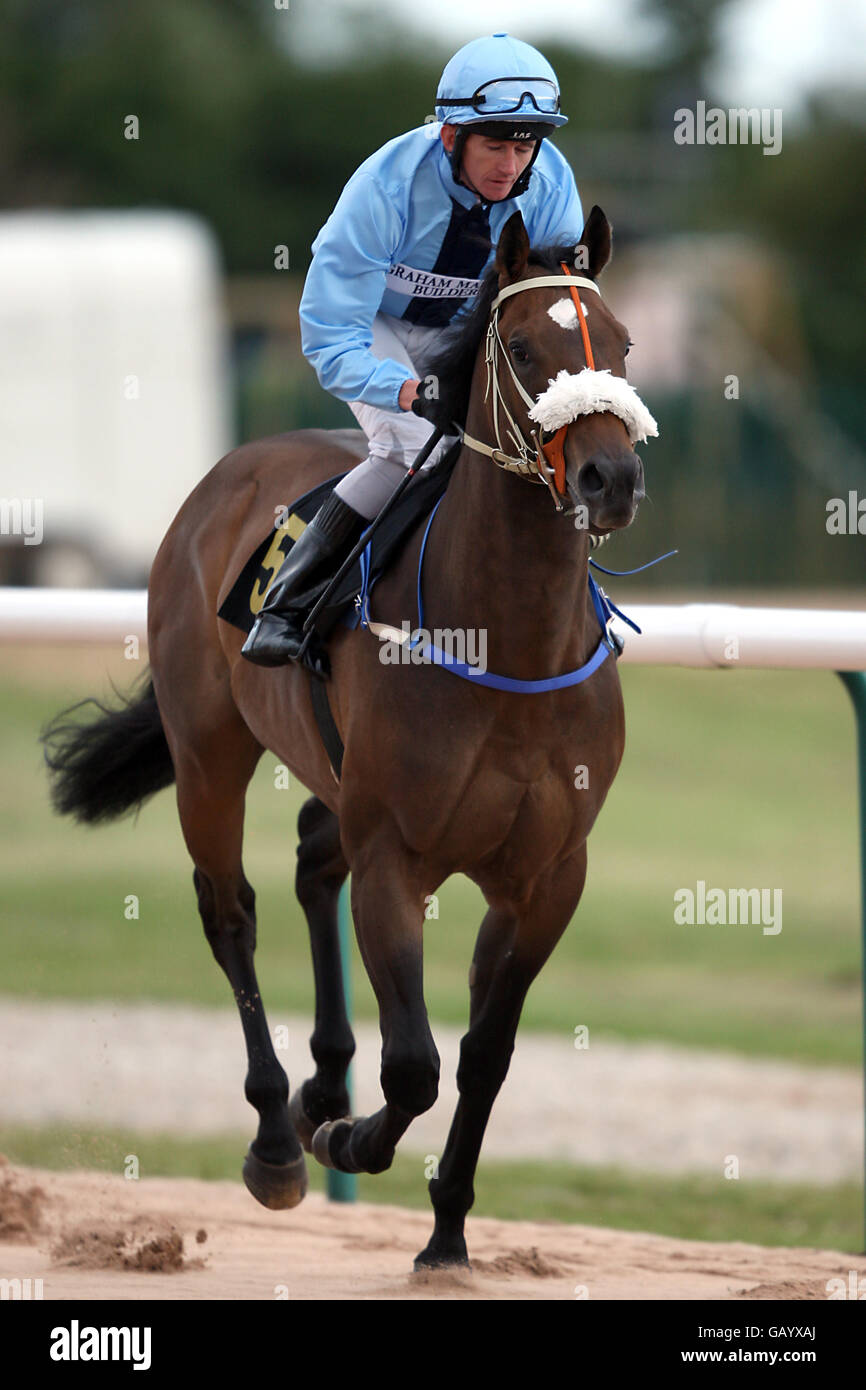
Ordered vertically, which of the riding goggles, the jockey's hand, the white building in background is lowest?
the jockey's hand

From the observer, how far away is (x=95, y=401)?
19703 millimetres

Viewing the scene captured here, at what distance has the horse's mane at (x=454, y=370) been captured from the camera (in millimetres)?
3871

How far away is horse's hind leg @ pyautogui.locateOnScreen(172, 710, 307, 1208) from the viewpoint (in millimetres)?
4781

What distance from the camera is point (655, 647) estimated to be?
4.84 m

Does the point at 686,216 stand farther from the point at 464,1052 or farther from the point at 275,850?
the point at 464,1052

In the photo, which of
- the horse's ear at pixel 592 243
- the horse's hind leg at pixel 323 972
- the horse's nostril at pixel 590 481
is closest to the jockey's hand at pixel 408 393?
the horse's ear at pixel 592 243

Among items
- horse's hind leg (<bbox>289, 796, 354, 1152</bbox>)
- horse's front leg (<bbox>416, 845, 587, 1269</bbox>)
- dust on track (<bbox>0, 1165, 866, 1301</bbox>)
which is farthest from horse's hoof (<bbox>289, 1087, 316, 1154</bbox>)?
horse's front leg (<bbox>416, 845, 587, 1269</bbox>)

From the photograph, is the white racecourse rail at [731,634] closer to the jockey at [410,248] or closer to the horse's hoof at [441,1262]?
the jockey at [410,248]

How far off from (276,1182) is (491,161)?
2.43m

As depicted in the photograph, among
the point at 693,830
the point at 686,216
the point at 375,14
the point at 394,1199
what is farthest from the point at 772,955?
the point at 375,14

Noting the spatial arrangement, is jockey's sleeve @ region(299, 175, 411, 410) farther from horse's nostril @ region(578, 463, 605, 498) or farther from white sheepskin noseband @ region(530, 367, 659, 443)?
horse's nostril @ region(578, 463, 605, 498)

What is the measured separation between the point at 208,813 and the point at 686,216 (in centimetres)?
3593

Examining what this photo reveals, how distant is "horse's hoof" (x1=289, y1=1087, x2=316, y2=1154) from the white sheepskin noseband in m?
2.12

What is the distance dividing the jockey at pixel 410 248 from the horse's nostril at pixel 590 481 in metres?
0.65
